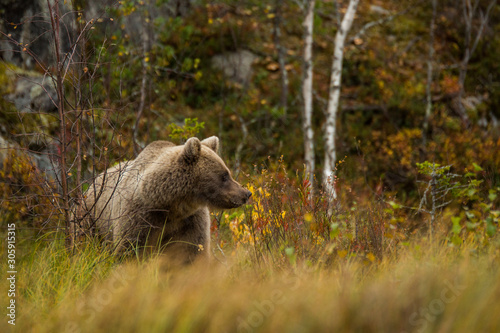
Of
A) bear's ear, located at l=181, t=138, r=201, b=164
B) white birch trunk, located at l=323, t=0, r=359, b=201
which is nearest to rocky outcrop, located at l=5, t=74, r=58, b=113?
bear's ear, located at l=181, t=138, r=201, b=164

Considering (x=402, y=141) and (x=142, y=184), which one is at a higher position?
(x=142, y=184)

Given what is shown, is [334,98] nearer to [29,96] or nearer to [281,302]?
[29,96]

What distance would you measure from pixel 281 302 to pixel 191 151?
7.17ft

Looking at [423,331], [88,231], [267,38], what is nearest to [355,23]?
[267,38]

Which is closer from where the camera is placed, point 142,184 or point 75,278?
point 75,278

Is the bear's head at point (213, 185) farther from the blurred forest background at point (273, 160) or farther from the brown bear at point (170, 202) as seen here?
the blurred forest background at point (273, 160)

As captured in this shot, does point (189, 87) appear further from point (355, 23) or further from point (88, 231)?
point (88, 231)

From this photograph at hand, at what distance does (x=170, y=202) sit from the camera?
4.68 metres

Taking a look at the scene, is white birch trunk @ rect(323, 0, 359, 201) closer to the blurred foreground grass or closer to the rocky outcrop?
the rocky outcrop

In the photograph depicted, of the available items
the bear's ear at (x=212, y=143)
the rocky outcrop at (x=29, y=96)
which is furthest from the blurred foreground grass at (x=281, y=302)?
the rocky outcrop at (x=29, y=96)

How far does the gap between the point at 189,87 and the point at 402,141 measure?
18.5 ft

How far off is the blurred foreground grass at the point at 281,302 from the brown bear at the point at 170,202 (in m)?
0.96

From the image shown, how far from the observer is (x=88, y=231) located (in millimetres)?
4734

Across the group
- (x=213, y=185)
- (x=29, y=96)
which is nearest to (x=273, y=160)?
(x=29, y=96)
